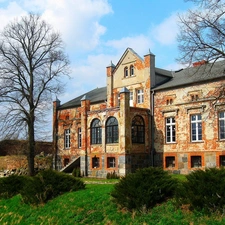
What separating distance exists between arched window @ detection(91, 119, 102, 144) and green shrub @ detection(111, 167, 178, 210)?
1982 centimetres

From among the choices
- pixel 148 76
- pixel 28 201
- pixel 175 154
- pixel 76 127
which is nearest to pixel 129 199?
pixel 28 201

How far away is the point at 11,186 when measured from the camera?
1941 centimetres

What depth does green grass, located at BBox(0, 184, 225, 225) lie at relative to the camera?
10.9 metres

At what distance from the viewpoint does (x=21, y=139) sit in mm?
35031

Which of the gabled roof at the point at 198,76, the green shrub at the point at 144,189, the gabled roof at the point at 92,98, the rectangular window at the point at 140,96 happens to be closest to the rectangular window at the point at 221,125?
the gabled roof at the point at 198,76

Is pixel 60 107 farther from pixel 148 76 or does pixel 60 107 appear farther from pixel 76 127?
pixel 148 76

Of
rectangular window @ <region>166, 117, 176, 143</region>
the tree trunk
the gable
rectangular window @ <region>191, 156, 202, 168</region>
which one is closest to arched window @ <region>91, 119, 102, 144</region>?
the gable

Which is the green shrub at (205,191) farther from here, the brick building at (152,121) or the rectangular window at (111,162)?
the rectangular window at (111,162)

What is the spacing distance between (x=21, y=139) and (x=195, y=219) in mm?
26888

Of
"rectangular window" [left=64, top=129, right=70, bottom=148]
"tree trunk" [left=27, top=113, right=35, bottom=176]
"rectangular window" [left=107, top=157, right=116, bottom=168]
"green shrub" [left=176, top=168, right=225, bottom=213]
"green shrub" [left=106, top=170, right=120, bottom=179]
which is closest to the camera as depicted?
"green shrub" [left=176, top=168, right=225, bottom=213]

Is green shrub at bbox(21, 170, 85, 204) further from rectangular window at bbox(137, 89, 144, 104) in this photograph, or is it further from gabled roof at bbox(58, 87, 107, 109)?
gabled roof at bbox(58, 87, 107, 109)

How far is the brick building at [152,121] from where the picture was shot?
2775 centimetres

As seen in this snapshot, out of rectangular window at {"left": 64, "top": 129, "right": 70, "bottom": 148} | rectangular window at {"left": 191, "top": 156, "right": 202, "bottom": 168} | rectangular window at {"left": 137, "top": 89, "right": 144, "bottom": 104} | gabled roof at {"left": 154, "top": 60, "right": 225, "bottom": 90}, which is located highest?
gabled roof at {"left": 154, "top": 60, "right": 225, "bottom": 90}

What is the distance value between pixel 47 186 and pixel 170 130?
16.1 m
